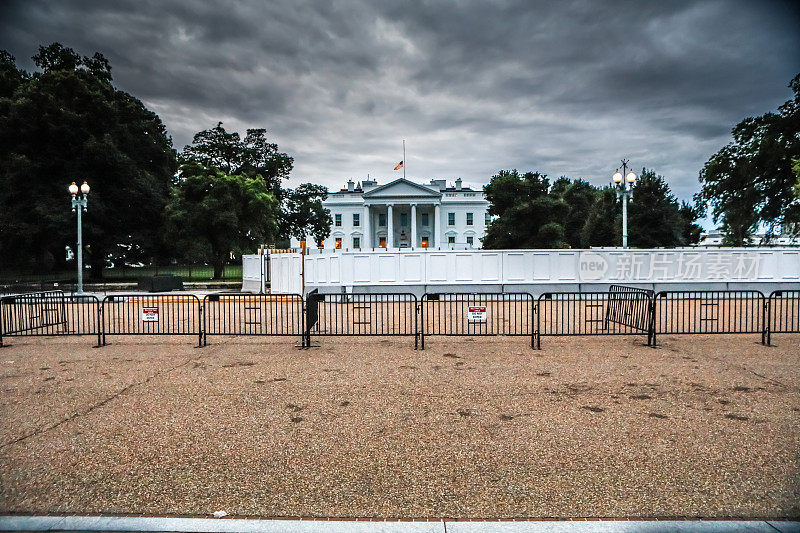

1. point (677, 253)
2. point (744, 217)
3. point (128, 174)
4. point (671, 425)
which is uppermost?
point (128, 174)

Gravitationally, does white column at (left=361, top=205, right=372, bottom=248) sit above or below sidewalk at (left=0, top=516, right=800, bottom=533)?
above

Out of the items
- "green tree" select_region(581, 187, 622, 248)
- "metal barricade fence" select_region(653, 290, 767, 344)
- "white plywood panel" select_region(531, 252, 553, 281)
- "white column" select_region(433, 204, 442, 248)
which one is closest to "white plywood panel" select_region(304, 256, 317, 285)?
"white plywood panel" select_region(531, 252, 553, 281)

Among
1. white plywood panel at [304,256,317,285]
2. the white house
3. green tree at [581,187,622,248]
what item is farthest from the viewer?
the white house

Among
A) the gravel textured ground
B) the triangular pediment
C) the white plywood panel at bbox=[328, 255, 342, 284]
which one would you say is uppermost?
the triangular pediment

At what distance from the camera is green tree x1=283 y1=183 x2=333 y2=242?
73688mm

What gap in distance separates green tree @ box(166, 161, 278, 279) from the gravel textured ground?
91.7 feet

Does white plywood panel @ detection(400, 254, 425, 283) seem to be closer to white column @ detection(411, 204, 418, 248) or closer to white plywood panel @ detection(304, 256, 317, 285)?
white plywood panel @ detection(304, 256, 317, 285)

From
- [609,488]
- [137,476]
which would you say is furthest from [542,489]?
[137,476]

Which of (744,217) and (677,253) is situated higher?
(744,217)

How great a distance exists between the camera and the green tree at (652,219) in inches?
1778

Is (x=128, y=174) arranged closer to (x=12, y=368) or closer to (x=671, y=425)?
(x=12, y=368)

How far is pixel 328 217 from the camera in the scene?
8050 centimetres

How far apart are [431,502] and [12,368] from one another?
343 inches

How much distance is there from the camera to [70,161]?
3791cm
